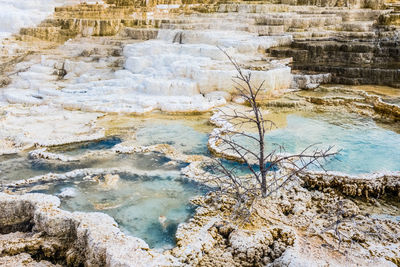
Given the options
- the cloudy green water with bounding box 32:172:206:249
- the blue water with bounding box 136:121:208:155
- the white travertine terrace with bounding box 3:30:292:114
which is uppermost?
the white travertine terrace with bounding box 3:30:292:114

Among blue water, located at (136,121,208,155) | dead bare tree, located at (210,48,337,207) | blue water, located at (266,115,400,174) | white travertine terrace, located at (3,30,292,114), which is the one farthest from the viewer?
white travertine terrace, located at (3,30,292,114)

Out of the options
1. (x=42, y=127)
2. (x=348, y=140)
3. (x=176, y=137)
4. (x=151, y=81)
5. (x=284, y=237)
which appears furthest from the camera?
(x=151, y=81)

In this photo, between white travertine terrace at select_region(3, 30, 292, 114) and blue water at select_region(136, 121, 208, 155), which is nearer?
blue water at select_region(136, 121, 208, 155)

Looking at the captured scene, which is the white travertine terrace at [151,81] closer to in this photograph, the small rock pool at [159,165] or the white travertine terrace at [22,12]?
the small rock pool at [159,165]

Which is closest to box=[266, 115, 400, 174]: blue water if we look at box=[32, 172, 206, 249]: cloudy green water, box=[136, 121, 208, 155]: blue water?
box=[136, 121, 208, 155]: blue water

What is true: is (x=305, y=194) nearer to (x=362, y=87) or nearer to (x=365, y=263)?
(x=365, y=263)

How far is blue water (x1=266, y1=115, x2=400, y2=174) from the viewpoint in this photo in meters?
4.64

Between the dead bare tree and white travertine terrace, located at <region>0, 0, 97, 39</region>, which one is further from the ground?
white travertine terrace, located at <region>0, 0, 97, 39</region>

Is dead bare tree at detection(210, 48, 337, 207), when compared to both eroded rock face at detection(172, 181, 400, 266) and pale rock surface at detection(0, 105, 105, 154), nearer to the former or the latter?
eroded rock face at detection(172, 181, 400, 266)

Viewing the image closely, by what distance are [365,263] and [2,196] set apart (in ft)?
10.8

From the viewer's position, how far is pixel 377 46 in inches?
381

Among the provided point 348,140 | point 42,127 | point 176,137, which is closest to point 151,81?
point 176,137

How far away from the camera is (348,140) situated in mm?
5434

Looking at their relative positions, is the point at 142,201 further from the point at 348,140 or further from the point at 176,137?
the point at 348,140
